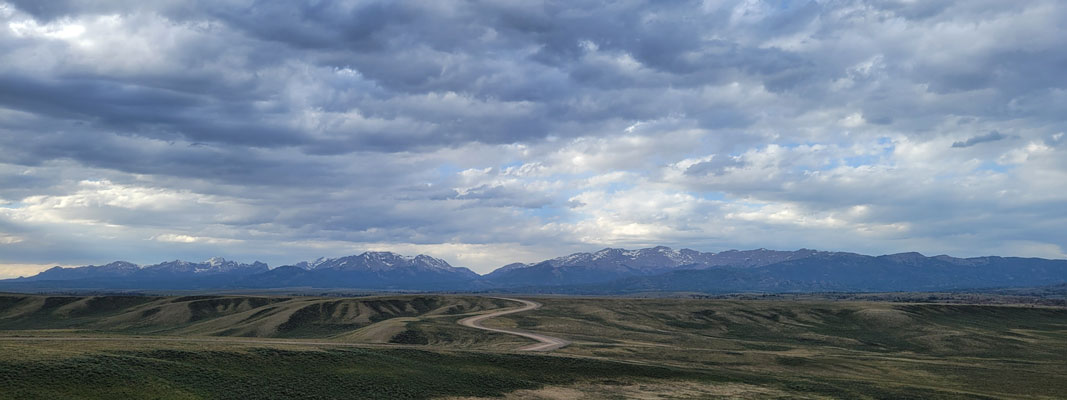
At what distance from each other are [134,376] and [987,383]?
98.3 m

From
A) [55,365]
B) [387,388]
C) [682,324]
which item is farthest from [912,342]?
[55,365]

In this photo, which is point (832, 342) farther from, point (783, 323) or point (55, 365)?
point (55, 365)

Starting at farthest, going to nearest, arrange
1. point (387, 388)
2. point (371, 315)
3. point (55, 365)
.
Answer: point (371, 315), point (387, 388), point (55, 365)

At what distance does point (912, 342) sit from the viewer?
501 ft

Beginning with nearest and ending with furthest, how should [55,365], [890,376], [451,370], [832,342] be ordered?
[55,365], [451,370], [890,376], [832,342]

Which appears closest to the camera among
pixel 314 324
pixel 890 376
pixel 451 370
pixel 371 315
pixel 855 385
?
pixel 451 370

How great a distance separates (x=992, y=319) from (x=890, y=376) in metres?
140

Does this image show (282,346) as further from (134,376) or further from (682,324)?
(682,324)

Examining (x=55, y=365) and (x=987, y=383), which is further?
(x=987, y=383)

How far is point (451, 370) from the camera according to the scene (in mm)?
74688

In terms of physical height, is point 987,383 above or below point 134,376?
below

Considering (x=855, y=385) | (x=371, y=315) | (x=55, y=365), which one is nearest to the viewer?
(x=55, y=365)

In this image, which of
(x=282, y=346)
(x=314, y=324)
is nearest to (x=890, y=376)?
(x=282, y=346)

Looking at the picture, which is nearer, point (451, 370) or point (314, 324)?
point (451, 370)
